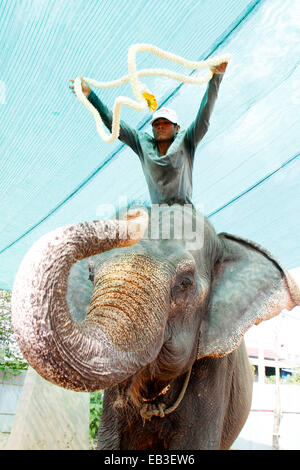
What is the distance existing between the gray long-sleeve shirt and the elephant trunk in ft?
3.01

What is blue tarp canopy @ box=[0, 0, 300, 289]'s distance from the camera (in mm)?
2154

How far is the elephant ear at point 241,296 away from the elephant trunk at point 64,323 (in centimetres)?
72

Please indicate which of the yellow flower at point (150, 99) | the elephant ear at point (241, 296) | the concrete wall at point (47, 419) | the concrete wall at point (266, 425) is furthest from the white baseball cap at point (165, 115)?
the concrete wall at point (266, 425)

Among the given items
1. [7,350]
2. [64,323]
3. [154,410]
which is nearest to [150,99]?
[64,323]

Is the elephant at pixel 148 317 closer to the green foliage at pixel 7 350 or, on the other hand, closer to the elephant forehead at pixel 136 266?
the elephant forehead at pixel 136 266

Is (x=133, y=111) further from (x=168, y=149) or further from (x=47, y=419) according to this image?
(x=47, y=419)

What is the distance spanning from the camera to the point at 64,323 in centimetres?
121

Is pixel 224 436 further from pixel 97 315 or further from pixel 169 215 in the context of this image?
pixel 97 315

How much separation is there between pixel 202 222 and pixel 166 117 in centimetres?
59

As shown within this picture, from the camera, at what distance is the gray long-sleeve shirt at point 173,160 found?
225 centimetres

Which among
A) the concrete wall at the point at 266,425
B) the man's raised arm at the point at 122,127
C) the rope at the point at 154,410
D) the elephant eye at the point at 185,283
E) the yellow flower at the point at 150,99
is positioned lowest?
the concrete wall at the point at 266,425

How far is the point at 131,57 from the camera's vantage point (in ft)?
4.68

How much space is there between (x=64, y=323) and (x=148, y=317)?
16.4 inches

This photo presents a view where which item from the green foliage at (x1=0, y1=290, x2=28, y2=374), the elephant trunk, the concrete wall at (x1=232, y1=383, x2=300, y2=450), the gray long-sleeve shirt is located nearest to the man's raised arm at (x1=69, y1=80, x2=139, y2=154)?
the gray long-sleeve shirt
